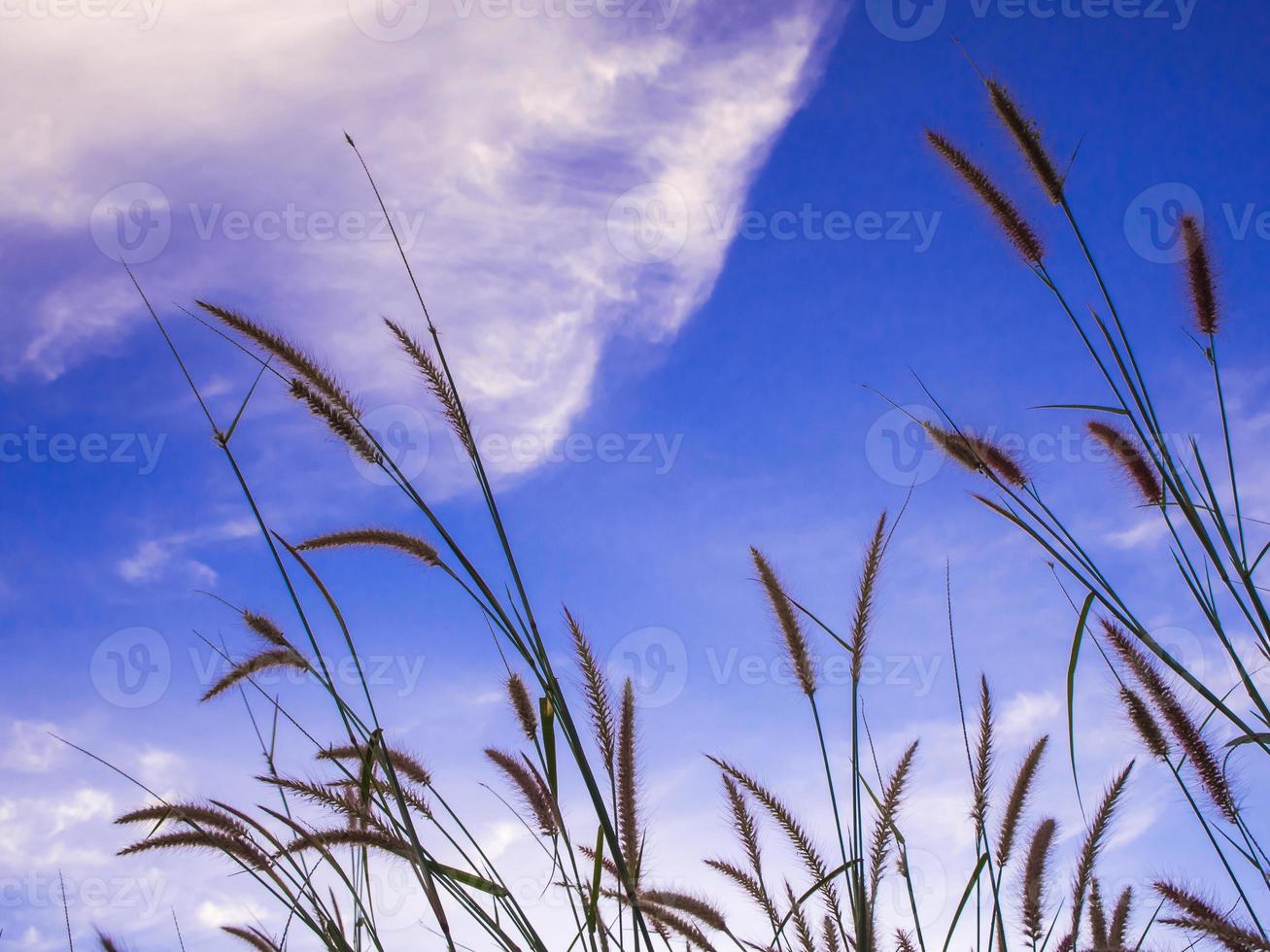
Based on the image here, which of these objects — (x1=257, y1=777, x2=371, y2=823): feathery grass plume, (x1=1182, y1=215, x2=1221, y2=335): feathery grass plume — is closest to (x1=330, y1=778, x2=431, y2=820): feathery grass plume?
(x1=257, y1=777, x2=371, y2=823): feathery grass plume

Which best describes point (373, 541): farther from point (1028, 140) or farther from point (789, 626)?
point (1028, 140)

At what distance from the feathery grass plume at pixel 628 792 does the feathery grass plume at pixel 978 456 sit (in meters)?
1.64

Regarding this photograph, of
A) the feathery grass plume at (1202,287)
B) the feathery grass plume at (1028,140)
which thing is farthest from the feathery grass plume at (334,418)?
the feathery grass plume at (1202,287)

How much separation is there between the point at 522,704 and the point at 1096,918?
2652 mm

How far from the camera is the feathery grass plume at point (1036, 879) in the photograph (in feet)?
12.3

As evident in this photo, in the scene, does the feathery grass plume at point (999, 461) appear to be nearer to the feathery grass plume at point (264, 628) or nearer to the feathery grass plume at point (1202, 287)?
the feathery grass plume at point (1202, 287)

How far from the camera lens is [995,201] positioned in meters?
3.78

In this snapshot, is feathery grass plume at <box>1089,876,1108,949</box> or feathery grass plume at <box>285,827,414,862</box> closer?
feathery grass plume at <box>285,827,414,862</box>

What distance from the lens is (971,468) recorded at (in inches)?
143

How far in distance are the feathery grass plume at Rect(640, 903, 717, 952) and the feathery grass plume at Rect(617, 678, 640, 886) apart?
1.51ft

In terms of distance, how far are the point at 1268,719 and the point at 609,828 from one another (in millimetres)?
1938

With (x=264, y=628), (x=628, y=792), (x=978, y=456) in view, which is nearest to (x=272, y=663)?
(x=264, y=628)

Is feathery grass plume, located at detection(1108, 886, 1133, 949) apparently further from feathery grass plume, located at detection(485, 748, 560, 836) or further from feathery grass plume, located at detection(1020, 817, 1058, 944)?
feathery grass plume, located at detection(485, 748, 560, 836)

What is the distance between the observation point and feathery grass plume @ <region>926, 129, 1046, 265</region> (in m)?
3.67
